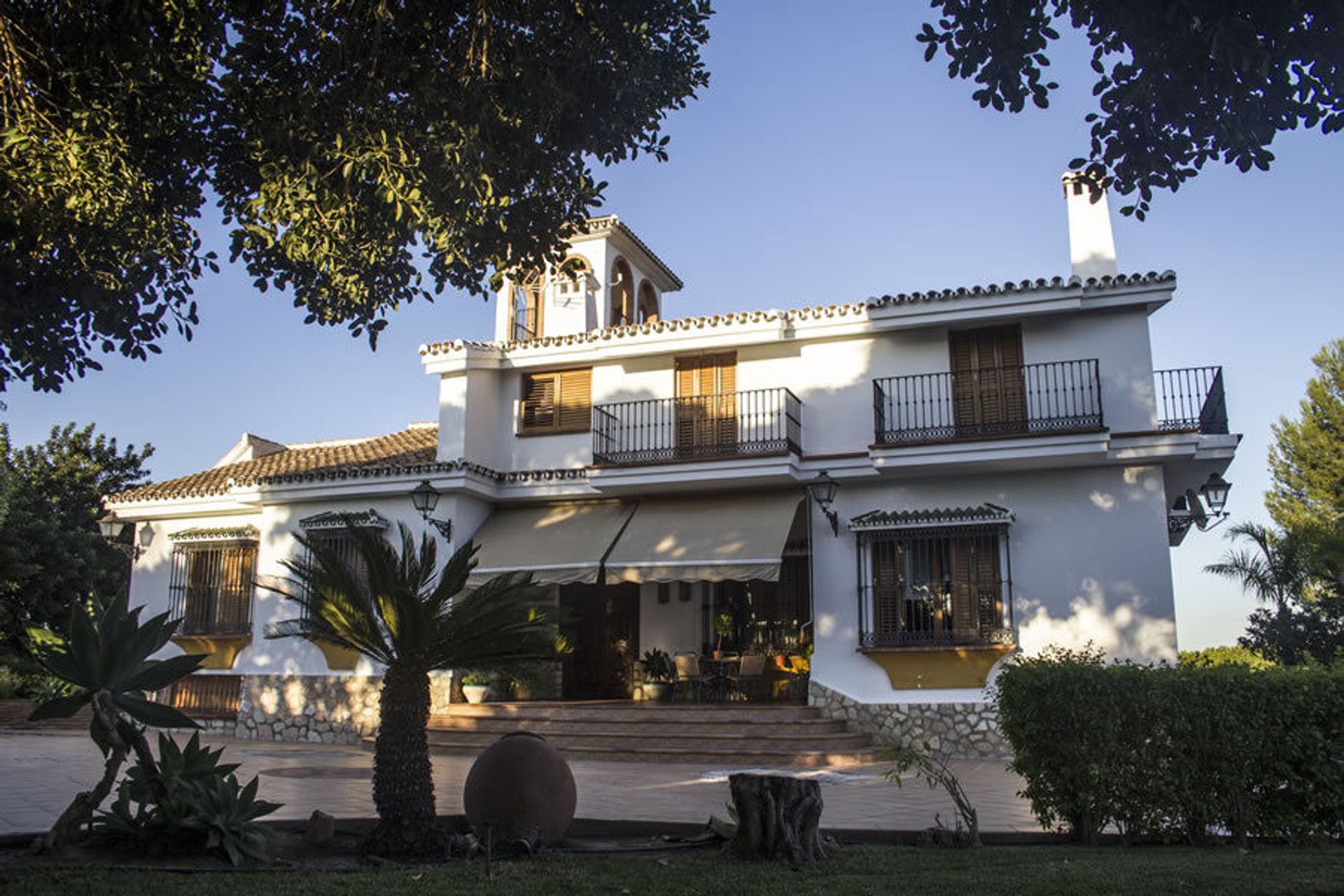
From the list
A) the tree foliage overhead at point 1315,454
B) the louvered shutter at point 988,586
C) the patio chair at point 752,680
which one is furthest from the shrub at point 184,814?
the tree foliage overhead at point 1315,454

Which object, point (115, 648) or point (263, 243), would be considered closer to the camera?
point (115, 648)

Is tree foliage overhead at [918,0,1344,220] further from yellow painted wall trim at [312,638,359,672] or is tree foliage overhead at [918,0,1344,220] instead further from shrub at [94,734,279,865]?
yellow painted wall trim at [312,638,359,672]

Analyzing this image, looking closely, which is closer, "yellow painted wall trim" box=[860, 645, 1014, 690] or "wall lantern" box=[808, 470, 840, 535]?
"yellow painted wall trim" box=[860, 645, 1014, 690]

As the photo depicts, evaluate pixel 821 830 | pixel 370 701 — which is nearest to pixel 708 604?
pixel 370 701

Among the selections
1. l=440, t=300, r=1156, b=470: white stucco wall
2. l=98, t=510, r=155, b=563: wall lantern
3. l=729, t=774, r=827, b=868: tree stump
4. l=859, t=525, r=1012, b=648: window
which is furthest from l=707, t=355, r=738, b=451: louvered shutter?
l=98, t=510, r=155, b=563: wall lantern

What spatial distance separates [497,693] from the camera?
64.7ft

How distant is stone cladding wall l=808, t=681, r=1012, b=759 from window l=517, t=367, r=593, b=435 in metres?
7.18

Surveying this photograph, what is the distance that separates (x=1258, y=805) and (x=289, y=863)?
23.0 ft

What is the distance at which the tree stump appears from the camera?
7594 mm

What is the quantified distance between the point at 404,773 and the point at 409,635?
1.02 m

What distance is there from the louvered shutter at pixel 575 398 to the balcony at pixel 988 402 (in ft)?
18.5

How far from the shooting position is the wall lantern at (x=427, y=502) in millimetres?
18359

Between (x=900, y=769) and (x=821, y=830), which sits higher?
(x=900, y=769)

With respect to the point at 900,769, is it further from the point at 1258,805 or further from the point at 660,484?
the point at 660,484
